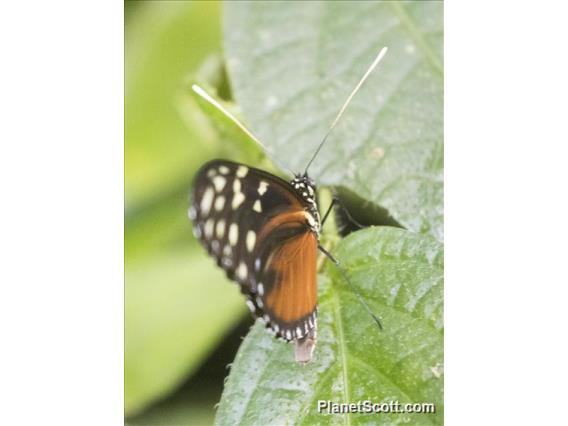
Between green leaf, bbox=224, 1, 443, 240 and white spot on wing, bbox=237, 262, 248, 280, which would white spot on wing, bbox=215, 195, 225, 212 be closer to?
white spot on wing, bbox=237, 262, 248, 280

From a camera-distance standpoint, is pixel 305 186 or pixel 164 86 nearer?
pixel 305 186

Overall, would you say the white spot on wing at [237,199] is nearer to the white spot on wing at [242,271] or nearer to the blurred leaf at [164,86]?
the white spot on wing at [242,271]

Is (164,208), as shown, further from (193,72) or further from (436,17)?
(436,17)

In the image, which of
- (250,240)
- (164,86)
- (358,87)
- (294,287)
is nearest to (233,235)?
(250,240)

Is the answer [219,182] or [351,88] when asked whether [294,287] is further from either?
[351,88]

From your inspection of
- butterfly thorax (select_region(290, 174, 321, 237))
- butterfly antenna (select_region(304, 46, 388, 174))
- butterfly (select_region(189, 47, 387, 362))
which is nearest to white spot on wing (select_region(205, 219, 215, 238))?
butterfly (select_region(189, 47, 387, 362))

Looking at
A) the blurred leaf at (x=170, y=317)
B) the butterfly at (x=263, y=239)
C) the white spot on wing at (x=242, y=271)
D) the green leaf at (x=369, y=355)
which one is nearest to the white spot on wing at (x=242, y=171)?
the butterfly at (x=263, y=239)
